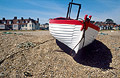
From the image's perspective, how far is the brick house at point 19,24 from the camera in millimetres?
55156

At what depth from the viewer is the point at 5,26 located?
58562 mm

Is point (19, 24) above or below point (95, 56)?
above

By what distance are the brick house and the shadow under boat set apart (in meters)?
49.6

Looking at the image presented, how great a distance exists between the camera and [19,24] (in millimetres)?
57781

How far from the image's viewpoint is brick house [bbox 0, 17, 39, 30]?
181 feet

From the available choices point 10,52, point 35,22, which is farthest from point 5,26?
point 10,52

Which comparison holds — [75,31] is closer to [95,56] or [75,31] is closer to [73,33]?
[73,33]

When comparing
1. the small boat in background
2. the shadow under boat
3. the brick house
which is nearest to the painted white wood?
the small boat in background

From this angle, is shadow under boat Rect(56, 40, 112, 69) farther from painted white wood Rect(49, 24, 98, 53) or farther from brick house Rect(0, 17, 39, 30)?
brick house Rect(0, 17, 39, 30)

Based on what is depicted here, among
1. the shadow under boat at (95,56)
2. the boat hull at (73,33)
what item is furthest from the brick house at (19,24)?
the boat hull at (73,33)

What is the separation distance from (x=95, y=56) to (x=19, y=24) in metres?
57.5

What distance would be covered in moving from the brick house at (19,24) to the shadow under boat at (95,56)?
163ft

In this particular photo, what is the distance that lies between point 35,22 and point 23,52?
55042 millimetres

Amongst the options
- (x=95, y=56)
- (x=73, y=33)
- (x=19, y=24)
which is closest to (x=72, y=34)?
(x=73, y=33)
